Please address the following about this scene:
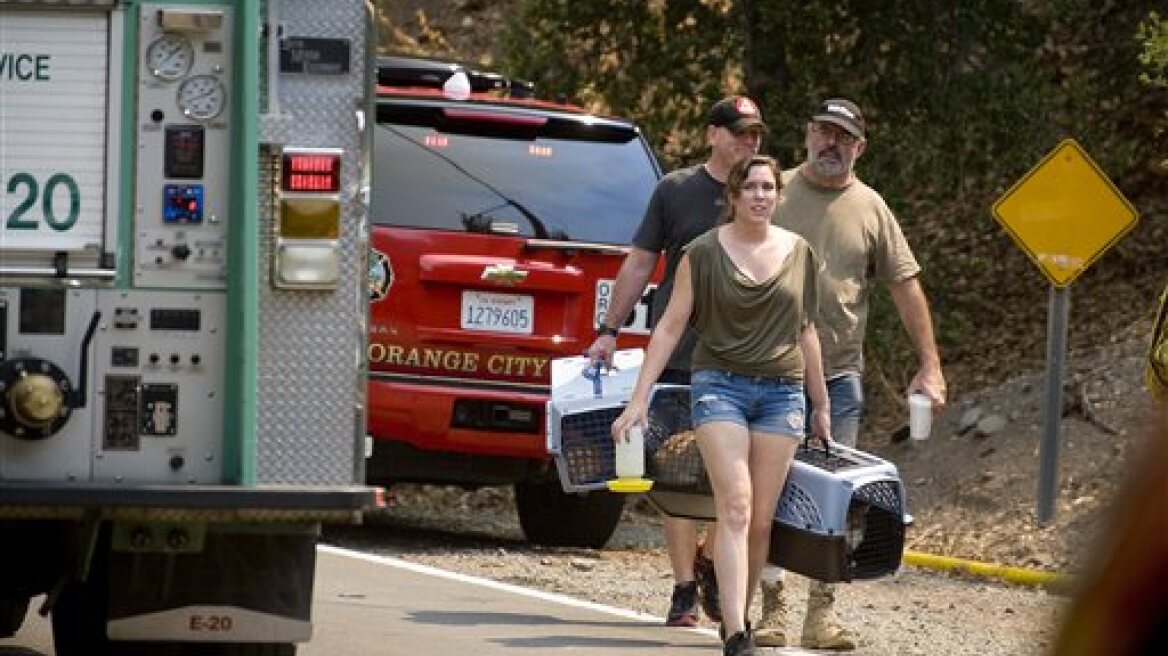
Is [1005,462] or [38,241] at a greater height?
[38,241]

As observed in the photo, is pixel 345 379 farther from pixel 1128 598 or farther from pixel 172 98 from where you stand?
pixel 1128 598

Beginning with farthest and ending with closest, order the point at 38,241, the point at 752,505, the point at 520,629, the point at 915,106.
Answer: the point at 915,106 → the point at 520,629 → the point at 752,505 → the point at 38,241

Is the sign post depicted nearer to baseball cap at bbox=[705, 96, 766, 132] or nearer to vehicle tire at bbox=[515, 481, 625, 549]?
vehicle tire at bbox=[515, 481, 625, 549]

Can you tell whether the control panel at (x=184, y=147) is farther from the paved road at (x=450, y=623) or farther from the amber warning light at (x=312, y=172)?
the paved road at (x=450, y=623)

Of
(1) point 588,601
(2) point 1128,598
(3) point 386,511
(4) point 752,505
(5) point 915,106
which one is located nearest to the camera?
(2) point 1128,598

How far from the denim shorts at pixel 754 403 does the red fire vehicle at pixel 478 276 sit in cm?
329

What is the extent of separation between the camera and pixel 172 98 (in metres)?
6.23

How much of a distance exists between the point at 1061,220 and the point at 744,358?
6.15 m

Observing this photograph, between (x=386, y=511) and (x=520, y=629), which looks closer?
(x=520, y=629)

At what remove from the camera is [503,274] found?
11844 millimetres

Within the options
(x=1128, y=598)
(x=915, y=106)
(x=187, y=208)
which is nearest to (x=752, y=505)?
(x=187, y=208)

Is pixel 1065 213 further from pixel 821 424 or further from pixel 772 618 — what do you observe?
pixel 821 424

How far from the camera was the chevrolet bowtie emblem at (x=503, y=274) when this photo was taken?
11.8 meters

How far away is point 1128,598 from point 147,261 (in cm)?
555
